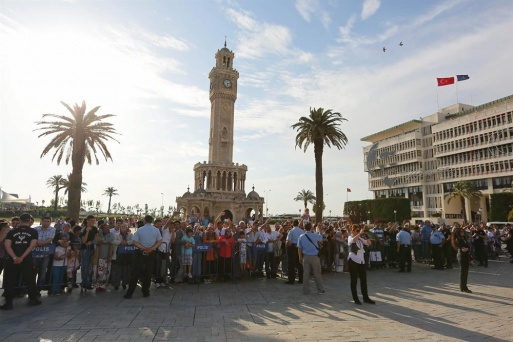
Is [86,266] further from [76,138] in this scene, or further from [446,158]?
[446,158]

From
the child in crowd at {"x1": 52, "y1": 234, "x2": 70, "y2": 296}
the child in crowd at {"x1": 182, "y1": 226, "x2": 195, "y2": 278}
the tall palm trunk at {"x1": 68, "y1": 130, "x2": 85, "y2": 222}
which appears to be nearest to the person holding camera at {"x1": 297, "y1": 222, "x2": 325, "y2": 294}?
the child in crowd at {"x1": 182, "y1": 226, "x2": 195, "y2": 278}

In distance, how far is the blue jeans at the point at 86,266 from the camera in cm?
957

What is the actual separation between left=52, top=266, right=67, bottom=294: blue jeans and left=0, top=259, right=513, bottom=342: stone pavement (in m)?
0.42

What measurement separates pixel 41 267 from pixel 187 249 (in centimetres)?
422

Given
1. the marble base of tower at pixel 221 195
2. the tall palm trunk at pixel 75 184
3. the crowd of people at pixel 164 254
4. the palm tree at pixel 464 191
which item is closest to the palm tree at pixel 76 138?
the tall palm trunk at pixel 75 184

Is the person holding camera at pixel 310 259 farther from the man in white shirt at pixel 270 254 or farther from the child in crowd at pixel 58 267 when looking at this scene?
the child in crowd at pixel 58 267

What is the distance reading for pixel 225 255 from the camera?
11.8 m

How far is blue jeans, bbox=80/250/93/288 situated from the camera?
31.4ft

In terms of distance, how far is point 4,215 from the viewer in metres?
67.0

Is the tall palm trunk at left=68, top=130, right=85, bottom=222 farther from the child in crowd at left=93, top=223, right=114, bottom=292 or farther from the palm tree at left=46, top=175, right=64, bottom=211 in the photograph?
the palm tree at left=46, top=175, right=64, bottom=211

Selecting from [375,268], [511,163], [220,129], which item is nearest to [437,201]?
[511,163]

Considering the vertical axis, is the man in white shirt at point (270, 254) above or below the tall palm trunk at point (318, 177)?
below

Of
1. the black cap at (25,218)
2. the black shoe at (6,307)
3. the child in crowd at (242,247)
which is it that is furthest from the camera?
the child in crowd at (242,247)

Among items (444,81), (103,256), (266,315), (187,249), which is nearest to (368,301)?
(266,315)
